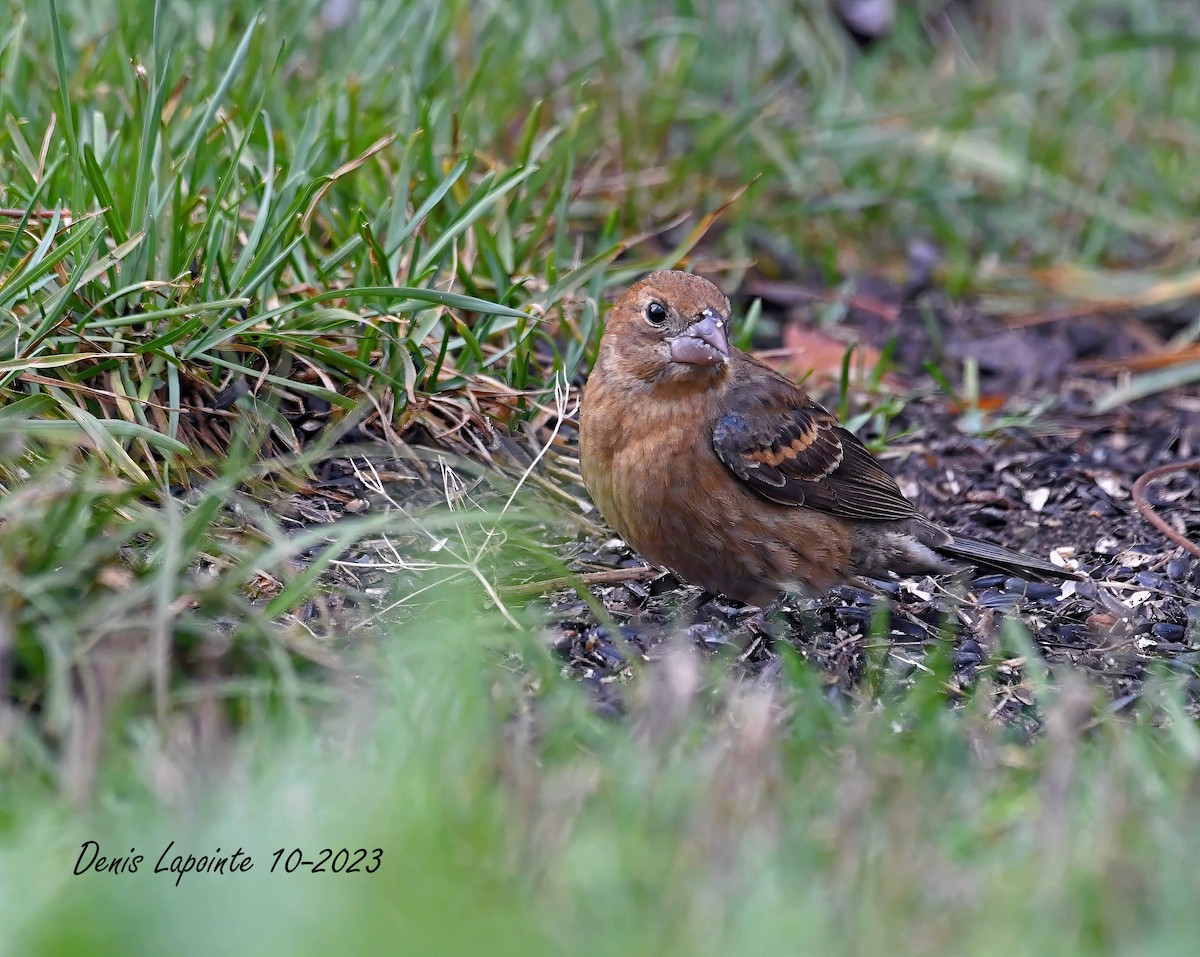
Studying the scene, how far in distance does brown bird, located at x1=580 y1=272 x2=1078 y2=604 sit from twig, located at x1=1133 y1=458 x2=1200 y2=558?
0.34 m

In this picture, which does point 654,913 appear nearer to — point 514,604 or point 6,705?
point 6,705

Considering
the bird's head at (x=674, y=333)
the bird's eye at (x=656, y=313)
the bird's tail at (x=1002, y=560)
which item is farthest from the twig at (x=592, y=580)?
the bird's tail at (x=1002, y=560)

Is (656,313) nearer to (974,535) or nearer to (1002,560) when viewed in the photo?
(1002,560)

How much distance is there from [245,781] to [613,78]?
4598mm

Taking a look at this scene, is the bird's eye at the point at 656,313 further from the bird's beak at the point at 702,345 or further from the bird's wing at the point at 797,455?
the bird's wing at the point at 797,455

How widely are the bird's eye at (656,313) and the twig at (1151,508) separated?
168 centimetres

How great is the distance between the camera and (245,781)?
2.68 meters

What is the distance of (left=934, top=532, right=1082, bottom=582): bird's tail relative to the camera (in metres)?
4.65

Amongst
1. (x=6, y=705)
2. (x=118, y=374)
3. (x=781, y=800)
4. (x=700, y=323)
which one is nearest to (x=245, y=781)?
(x=6, y=705)

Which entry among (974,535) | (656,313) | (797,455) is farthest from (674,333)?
(974,535)

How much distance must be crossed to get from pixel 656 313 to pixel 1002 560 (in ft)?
4.38

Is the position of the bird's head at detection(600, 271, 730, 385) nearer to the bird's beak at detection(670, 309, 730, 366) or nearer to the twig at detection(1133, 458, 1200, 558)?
the bird's beak at detection(670, 309, 730, 366)

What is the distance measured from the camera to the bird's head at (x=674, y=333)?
4375 mm

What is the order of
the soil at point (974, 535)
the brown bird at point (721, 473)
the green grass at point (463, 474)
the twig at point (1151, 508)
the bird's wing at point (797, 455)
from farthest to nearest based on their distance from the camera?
the twig at point (1151, 508)
the bird's wing at point (797, 455)
the brown bird at point (721, 473)
the soil at point (974, 535)
the green grass at point (463, 474)
